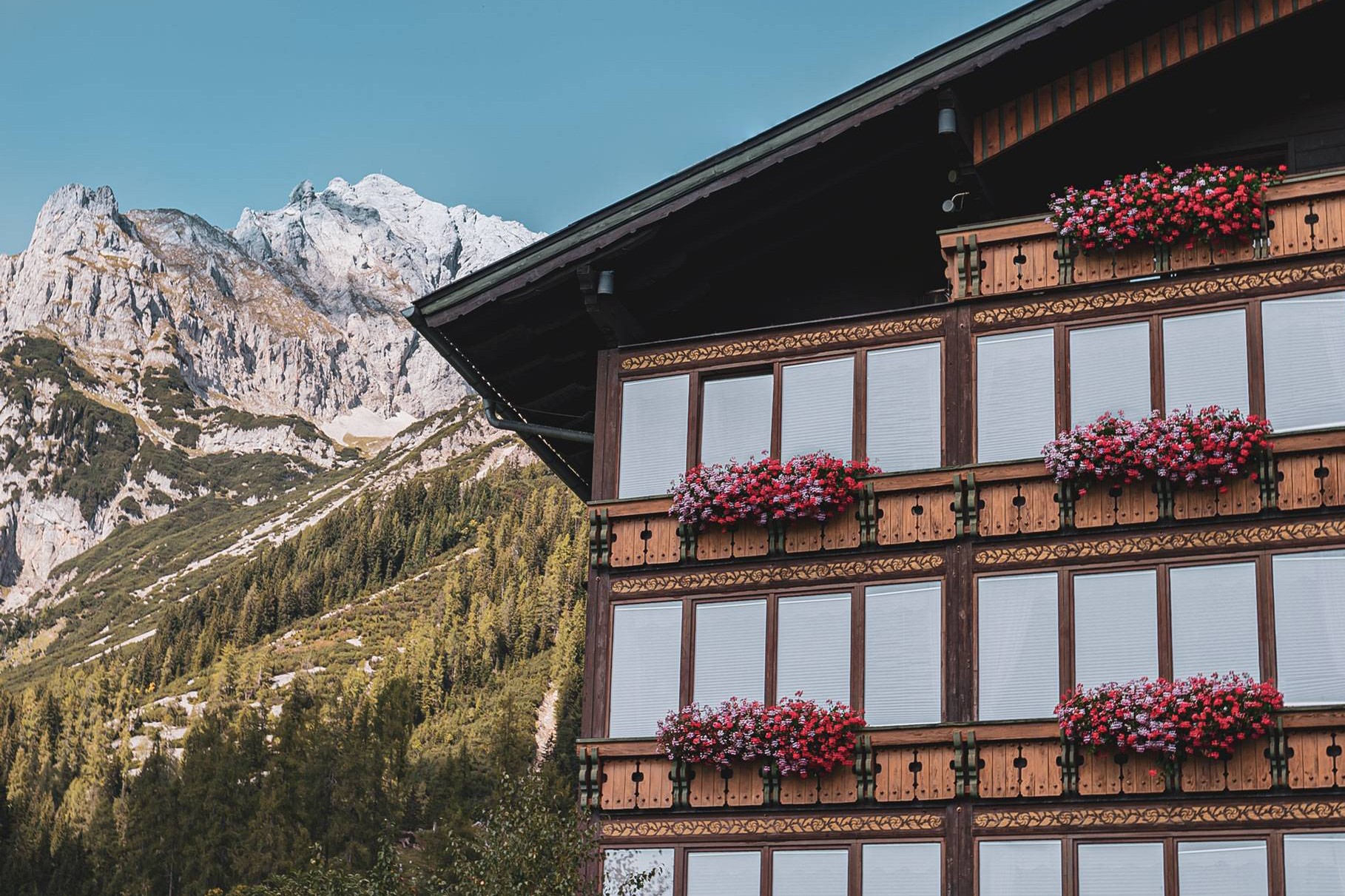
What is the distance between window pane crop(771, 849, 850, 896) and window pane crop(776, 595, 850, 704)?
1.72 m

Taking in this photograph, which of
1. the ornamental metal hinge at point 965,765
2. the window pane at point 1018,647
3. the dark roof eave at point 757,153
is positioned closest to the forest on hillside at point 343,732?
the ornamental metal hinge at point 965,765

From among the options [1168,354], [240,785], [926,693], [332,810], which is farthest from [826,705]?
Result: [240,785]

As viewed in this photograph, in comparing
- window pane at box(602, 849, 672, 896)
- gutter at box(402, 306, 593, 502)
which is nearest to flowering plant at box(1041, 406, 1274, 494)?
window pane at box(602, 849, 672, 896)

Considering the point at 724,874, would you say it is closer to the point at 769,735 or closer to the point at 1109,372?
the point at 769,735

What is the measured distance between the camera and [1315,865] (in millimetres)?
19000

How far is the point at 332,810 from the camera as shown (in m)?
91.3

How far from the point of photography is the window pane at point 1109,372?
71.6 feet

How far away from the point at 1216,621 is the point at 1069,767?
7.18 feet

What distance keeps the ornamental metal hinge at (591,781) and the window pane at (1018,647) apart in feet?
14.9

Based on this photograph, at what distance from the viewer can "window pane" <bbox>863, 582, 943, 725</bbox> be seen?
21438 mm

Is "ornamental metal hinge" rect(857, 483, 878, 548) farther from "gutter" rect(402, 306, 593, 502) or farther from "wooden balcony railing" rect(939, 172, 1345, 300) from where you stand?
"gutter" rect(402, 306, 593, 502)

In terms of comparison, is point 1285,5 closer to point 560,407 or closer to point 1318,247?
point 1318,247

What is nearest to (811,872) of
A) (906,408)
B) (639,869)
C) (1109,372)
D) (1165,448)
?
(639,869)

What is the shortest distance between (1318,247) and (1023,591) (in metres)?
5.13
